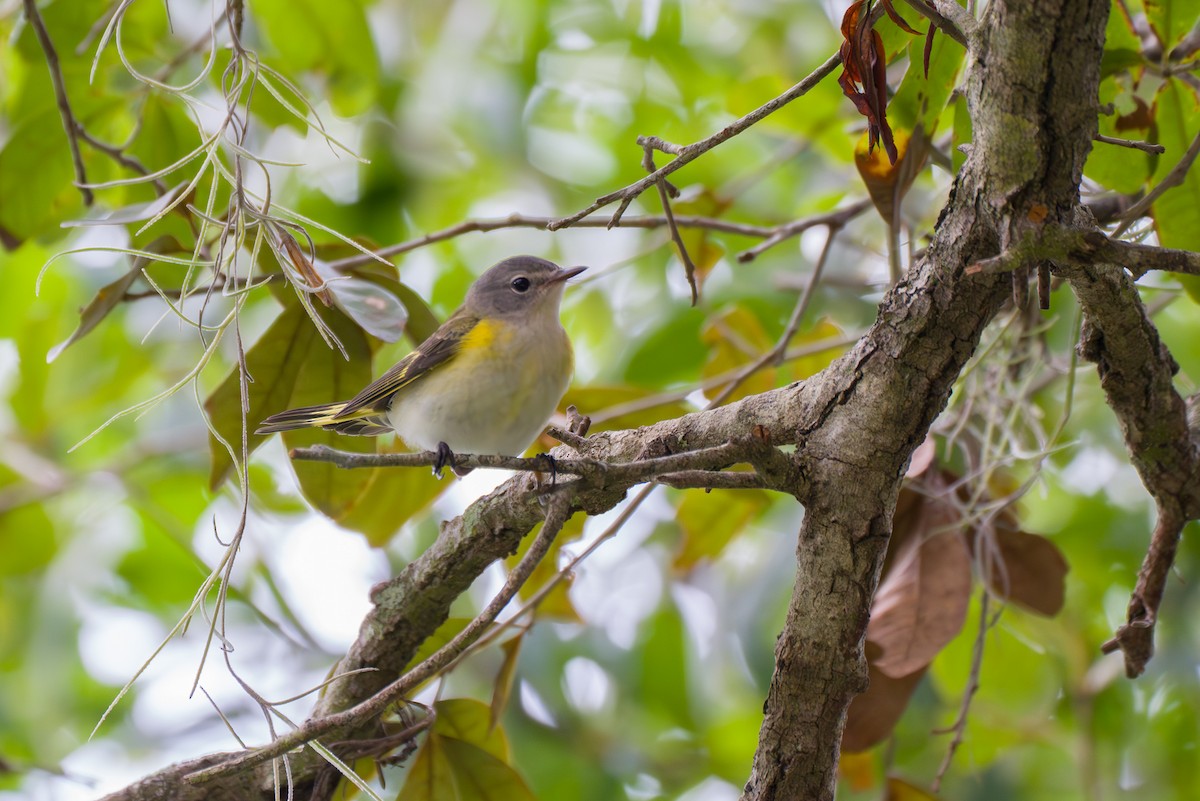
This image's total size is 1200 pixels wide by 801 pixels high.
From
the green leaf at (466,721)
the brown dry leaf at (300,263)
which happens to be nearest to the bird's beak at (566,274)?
the brown dry leaf at (300,263)

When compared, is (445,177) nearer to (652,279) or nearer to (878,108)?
(652,279)

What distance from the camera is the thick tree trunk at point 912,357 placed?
1.17 meters

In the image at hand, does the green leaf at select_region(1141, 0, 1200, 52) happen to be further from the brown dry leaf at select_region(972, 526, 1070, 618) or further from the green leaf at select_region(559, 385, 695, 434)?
the green leaf at select_region(559, 385, 695, 434)

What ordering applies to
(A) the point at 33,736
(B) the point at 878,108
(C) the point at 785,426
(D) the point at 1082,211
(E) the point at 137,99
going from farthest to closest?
(A) the point at 33,736 < (E) the point at 137,99 < (C) the point at 785,426 < (B) the point at 878,108 < (D) the point at 1082,211

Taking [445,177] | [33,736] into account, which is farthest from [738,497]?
[33,736]

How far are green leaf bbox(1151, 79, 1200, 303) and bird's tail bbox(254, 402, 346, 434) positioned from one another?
1512 mm

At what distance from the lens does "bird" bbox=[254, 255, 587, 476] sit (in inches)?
92.7

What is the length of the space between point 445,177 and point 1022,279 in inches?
136

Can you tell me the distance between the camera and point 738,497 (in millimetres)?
2676

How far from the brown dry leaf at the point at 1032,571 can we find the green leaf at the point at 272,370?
56.0 inches

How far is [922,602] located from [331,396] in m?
1.20

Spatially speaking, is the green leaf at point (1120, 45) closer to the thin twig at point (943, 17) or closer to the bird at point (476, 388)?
the thin twig at point (943, 17)

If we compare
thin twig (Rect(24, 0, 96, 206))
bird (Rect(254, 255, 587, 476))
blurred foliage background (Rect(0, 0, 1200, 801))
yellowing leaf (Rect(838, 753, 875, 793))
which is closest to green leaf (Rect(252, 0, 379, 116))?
blurred foliage background (Rect(0, 0, 1200, 801))

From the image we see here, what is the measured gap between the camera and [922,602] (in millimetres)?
2115
